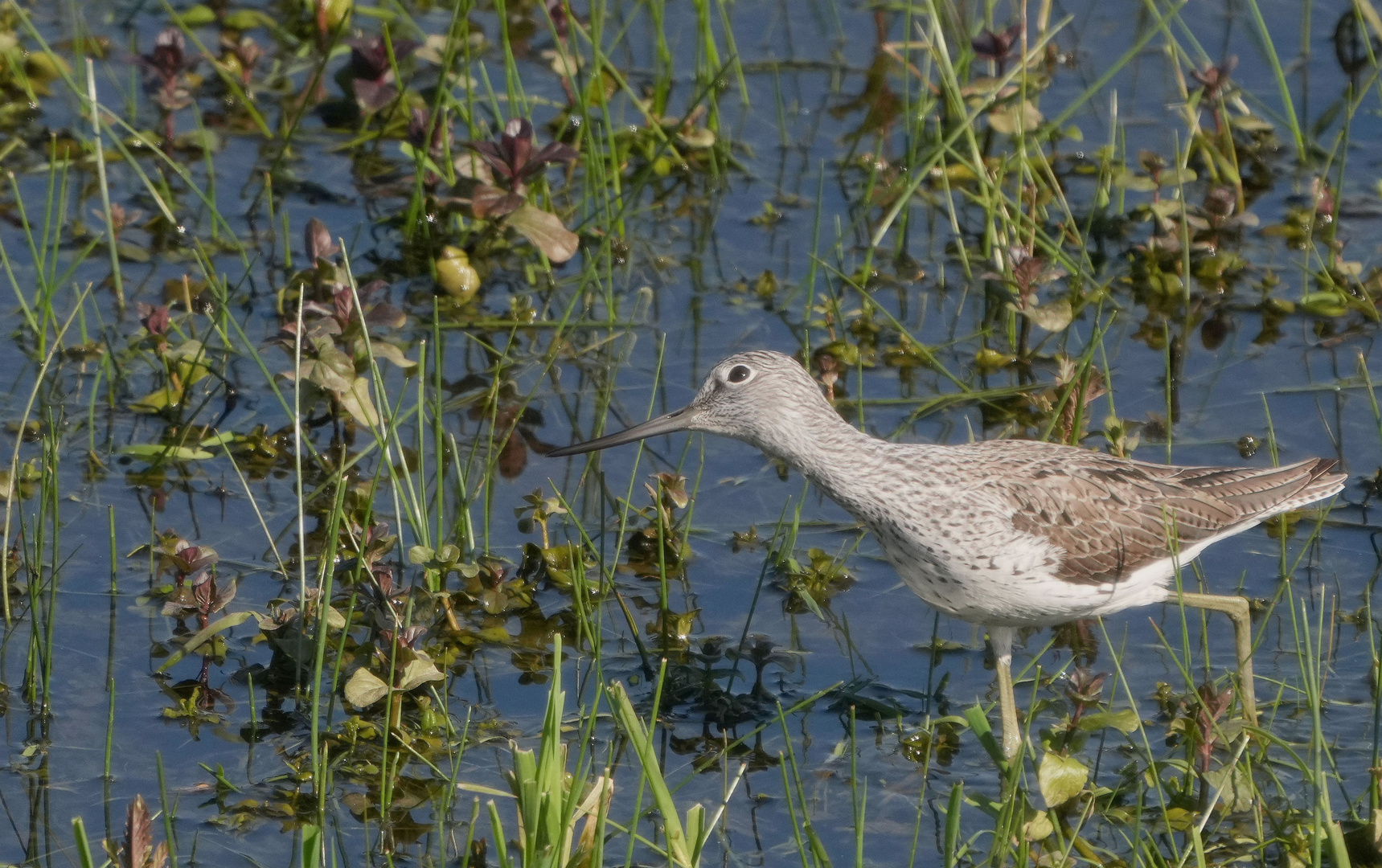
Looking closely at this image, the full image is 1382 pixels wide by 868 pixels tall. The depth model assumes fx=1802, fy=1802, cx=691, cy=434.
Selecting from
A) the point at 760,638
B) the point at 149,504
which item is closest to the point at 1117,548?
the point at 760,638

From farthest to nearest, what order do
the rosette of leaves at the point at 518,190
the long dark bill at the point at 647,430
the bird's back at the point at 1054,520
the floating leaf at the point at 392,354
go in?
1. the rosette of leaves at the point at 518,190
2. the floating leaf at the point at 392,354
3. the long dark bill at the point at 647,430
4. the bird's back at the point at 1054,520

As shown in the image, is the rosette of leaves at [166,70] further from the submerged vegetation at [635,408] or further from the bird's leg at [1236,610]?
the bird's leg at [1236,610]

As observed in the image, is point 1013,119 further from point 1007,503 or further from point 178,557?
point 178,557

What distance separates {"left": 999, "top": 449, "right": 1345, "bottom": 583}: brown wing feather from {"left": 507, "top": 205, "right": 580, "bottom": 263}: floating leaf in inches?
114

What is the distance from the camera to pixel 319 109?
10.5 meters

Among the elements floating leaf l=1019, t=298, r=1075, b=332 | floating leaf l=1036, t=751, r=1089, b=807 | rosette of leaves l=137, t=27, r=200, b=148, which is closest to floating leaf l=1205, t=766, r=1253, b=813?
floating leaf l=1036, t=751, r=1089, b=807

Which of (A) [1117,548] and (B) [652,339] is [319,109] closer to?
(B) [652,339]

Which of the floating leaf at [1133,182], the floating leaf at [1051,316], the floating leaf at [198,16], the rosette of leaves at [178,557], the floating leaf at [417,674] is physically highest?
the floating leaf at [198,16]

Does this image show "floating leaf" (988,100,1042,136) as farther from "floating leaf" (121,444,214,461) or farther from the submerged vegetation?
"floating leaf" (121,444,214,461)

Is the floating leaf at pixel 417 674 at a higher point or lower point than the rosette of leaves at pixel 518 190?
lower

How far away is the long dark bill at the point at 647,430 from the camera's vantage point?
679cm

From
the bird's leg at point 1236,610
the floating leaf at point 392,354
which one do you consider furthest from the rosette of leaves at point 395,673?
the bird's leg at point 1236,610

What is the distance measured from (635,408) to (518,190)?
1.29m

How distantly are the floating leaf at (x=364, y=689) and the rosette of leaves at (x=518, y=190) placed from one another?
3140 mm
